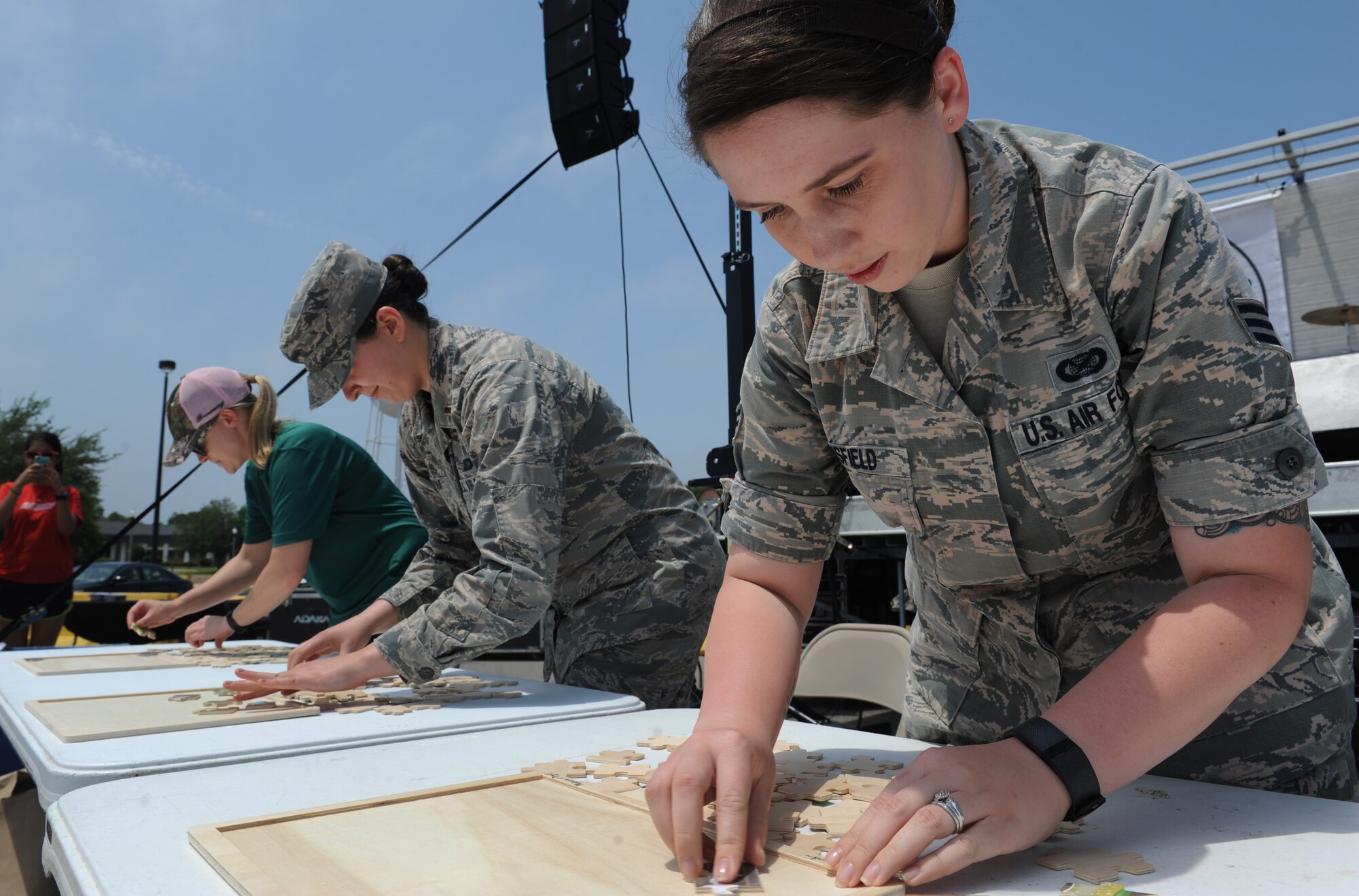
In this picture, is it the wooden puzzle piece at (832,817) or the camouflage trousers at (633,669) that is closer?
the wooden puzzle piece at (832,817)

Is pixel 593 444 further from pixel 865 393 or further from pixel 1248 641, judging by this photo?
pixel 1248 641

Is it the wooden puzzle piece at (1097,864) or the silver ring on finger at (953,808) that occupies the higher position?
the silver ring on finger at (953,808)

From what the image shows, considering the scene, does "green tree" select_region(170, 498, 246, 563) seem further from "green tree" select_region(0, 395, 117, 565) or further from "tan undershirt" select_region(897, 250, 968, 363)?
"tan undershirt" select_region(897, 250, 968, 363)

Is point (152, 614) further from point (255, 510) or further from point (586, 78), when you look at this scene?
point (586, 78)

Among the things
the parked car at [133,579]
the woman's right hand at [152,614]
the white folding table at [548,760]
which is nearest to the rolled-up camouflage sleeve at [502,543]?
the white folding table at [548,760]

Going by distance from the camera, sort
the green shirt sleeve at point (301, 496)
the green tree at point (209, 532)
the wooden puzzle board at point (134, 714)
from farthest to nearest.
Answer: the green tree at point (209, 532) → the green shirt sleeve at point (301, 496) → the wooden puzzle board at point (134, 714)

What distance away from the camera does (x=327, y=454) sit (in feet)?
8.85

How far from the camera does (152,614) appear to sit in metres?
3.22

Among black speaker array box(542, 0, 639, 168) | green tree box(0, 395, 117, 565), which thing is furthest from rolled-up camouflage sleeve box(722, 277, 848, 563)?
green tree box(0, 395, 117, 565)

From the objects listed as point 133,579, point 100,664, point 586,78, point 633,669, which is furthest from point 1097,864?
point 133,579

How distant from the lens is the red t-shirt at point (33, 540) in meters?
6.04

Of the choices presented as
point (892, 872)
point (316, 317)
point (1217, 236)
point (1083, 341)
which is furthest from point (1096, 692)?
point (316, 317)

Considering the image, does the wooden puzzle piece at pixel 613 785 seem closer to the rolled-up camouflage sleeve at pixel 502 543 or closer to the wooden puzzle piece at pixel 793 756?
the wooden puzzle piece at pixel 793 756

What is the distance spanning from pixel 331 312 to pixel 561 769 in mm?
1381
